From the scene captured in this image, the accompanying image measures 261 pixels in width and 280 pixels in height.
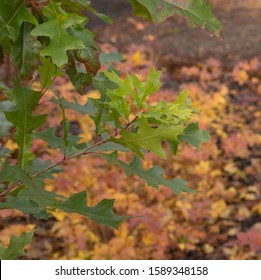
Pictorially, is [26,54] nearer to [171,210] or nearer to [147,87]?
[147,87]

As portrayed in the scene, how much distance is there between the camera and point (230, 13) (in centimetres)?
886

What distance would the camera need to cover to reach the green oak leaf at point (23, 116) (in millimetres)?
1209

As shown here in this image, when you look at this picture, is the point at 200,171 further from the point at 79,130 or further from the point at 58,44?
the point at 58,44

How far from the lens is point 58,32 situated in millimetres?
1130

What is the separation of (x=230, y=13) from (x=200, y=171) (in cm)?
510

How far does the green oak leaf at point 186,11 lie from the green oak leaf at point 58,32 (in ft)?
0.50

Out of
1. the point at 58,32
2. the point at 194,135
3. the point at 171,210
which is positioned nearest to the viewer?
the point at 58,32

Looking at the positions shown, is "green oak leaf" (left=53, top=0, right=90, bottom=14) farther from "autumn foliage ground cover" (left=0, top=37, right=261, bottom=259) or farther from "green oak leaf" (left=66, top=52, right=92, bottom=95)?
"autumn foliage ground cover" (left=0, top=37, right=261, bottom=259)

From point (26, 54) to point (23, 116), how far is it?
135 mm

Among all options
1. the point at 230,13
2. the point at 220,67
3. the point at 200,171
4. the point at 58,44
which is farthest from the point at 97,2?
the point at 58,44

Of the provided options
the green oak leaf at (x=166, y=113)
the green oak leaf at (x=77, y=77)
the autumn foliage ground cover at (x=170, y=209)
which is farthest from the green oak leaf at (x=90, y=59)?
the autumn foliage ground cover at (x=170, y=209)

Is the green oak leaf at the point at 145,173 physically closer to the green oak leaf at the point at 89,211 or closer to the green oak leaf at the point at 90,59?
the green oak leaf at the point at 89,211

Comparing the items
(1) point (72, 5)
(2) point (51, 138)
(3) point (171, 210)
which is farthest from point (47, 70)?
(3) point (171, 210)

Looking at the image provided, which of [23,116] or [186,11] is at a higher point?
[186,11]
